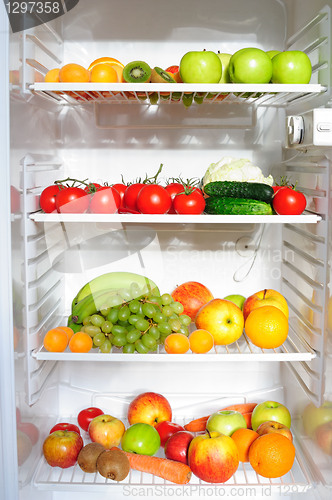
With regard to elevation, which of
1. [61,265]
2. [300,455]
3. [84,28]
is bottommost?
[300,455]

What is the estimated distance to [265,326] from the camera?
156 centimetres

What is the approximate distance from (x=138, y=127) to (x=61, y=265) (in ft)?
1.89

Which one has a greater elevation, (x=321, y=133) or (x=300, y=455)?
(x=321, y=133)

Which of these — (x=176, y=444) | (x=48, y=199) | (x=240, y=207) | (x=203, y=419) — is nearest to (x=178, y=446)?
(x=176, y=444)

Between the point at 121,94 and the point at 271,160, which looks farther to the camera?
the point at 271,160

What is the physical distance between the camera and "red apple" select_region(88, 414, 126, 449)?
5.43 ft

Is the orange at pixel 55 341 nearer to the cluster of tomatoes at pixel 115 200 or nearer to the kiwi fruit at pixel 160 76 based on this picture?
the cluster of tomatoes at pixel 115 200

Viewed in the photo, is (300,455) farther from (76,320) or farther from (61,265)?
(61,265)

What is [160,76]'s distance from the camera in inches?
59.7

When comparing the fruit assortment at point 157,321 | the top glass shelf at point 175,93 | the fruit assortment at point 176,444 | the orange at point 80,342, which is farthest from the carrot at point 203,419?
the top glass shelf at point 175,93

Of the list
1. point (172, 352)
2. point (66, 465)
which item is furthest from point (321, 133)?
point (66, 465)

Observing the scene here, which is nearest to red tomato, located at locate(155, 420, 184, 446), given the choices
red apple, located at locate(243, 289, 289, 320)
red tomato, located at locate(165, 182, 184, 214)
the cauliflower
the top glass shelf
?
red apple, located at locate(243, 289, 289, 320)

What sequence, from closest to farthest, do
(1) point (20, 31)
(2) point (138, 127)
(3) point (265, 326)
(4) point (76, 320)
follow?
(1) point (20, 31) < (3) point (265, 326) < (4) point (76, 320) < (2) point (138, 127)

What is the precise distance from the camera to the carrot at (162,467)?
1.52 m
